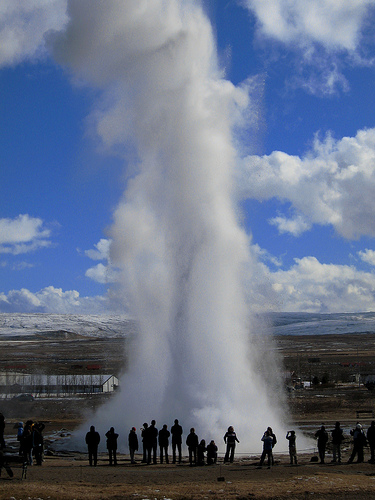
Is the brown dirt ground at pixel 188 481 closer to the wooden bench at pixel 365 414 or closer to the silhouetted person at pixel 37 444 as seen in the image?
the silhouetted person at pixel 37 444

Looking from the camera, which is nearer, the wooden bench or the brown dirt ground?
the brown dirt ground

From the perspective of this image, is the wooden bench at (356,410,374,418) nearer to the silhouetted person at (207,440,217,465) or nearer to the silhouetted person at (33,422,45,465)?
the silhouetted person at (207,440,217,465)

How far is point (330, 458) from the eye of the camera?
20141 millimetres

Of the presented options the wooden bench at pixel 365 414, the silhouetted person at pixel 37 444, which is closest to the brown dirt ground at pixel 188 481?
the silhouetted person at pixel 37 444

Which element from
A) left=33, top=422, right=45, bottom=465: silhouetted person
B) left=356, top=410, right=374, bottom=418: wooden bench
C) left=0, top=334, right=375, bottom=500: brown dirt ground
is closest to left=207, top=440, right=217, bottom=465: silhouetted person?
left=0, top=334, right=375, bottom=500: brown dirt ground

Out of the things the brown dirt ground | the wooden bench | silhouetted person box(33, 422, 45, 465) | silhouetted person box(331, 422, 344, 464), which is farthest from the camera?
the wooden bench

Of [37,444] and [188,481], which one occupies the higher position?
[37,444]

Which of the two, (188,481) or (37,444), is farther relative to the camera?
(37,444)

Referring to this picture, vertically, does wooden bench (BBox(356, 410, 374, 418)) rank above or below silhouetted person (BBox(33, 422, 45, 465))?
below

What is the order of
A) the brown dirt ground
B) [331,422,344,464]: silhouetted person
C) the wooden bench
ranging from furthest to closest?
the wooden bench
[331,422,344,464]: silhouetted person
the brown dirt ground

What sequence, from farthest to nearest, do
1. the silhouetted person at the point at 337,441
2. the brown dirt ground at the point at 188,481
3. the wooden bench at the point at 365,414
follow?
the wooden bench at the point at 365,414
the silhouetted person at the point at 337,441
the brown dirt ground at the point at 188,481

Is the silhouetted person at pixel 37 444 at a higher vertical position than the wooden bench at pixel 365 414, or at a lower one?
higher

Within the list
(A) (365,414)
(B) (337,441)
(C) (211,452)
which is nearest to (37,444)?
(C) (211,452)

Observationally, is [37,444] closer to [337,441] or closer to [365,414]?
[337,441]
